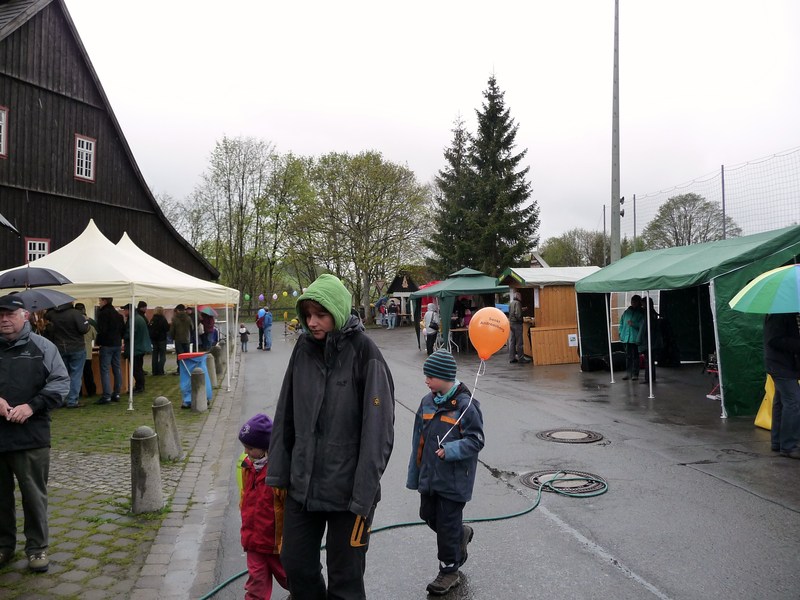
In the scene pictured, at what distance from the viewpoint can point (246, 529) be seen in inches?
142

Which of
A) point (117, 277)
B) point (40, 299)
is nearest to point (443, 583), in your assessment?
point (40, 299)

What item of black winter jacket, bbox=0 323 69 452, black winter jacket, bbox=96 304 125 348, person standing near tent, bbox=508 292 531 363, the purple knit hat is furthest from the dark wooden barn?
the purple knit hat

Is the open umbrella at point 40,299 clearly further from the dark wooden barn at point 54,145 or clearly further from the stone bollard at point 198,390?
the dark wooden barn at point 54,145

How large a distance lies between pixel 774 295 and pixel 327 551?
6.28m

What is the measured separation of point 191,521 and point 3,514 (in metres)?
1.56

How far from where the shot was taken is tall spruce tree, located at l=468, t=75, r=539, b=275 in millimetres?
39375

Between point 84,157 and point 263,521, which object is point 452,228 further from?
point 263,521

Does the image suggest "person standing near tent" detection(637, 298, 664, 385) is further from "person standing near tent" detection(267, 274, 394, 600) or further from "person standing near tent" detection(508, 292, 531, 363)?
"person standing near tent" detection(267, 274, 394, 600)

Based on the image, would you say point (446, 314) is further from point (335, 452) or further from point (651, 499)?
point (335, 452)

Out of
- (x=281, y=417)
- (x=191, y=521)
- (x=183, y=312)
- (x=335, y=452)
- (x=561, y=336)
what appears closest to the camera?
(x=335, y=452)

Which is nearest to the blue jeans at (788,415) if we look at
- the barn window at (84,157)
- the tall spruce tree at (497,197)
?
the barn window at (84,157)

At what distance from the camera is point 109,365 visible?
41.7 ft

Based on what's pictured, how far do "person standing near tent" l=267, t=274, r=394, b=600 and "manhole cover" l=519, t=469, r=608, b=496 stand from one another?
3.64m

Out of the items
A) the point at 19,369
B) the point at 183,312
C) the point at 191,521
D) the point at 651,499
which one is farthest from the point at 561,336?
the point at 19,369
